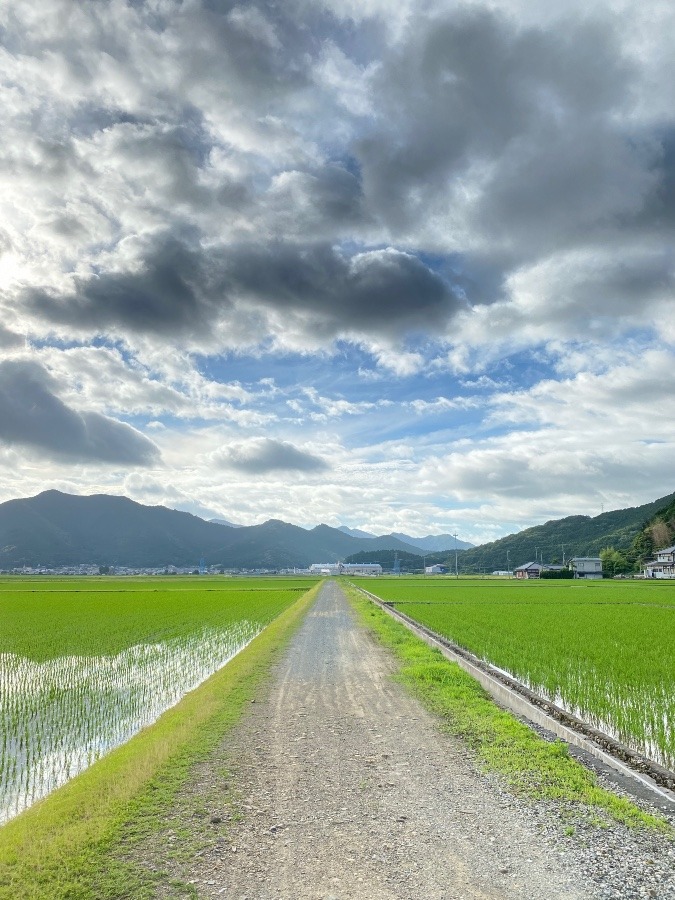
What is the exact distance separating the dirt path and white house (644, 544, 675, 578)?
3552 inches

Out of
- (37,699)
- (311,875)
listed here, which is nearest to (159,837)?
(311,875)

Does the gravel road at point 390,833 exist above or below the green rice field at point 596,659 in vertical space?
above

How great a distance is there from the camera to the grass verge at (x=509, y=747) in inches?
222

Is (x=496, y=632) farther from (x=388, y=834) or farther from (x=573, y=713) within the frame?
(x=388, y=834)

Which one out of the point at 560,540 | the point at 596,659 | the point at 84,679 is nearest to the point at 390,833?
the point at 84,679

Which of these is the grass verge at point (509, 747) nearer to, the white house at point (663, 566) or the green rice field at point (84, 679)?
the green rice field at point (84, 679)

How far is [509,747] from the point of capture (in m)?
7.45

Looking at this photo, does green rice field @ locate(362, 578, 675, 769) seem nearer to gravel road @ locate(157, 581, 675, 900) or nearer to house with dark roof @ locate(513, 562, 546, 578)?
gravel road @ locate(157, 581, 675, 900)

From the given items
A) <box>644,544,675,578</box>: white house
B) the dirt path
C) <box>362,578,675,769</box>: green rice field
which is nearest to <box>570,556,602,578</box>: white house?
<box>644,544,675,578</box>: white house

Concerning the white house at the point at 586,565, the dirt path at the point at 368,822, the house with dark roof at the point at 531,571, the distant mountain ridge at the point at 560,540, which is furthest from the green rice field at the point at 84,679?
the distant mountain ridge at the point at 560,540

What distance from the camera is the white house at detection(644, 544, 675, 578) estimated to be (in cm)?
8469

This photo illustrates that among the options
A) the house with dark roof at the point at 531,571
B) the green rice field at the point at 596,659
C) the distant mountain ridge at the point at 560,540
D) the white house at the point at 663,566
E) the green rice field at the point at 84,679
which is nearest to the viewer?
the green rice field at the point at 84,679

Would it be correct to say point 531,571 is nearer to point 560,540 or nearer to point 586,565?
point 586,565

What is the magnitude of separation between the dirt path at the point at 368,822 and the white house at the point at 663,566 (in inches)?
3552
